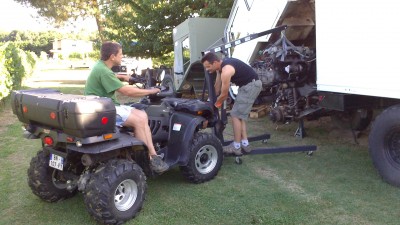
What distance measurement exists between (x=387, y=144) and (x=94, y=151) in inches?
131

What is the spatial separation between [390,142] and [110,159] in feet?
10.4

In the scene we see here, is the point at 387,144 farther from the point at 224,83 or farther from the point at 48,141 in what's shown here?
the point at 48,141

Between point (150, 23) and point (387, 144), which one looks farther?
point (150, 23)

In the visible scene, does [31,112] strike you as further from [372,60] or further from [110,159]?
[372,60]

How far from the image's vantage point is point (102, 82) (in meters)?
3.96

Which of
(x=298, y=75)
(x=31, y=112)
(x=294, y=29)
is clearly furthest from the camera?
(x=294, y=29)

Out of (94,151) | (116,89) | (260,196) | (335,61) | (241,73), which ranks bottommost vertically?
(260,196)

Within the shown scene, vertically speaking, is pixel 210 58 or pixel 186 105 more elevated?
pixel 210 58

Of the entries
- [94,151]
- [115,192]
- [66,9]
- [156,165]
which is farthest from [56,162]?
[66,9]

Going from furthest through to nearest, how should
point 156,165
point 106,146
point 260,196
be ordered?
point 260,196, point 156,165, point 106,146

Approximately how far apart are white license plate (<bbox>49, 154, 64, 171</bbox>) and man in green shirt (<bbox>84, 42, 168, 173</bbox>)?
639 millimetres

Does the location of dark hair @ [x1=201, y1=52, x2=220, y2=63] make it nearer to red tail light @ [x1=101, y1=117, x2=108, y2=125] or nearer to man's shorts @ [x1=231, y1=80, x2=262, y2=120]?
man's shorts @ [x1=231, y1=80, x2=262, y2=120]

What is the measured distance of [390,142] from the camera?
15.0 ft

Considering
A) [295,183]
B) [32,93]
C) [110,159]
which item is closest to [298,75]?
[295,183]
